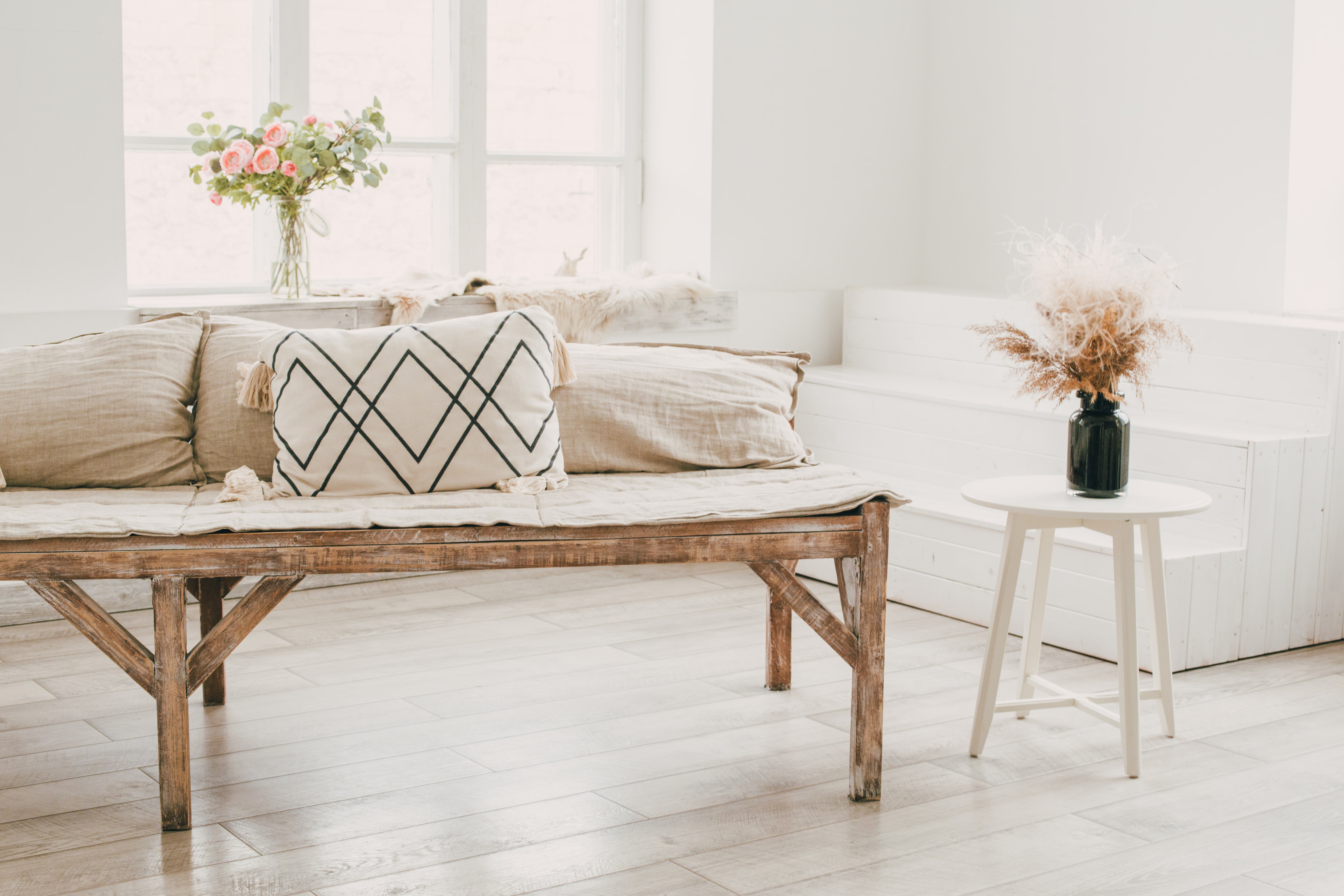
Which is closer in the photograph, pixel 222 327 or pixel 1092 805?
pixel 1092 805

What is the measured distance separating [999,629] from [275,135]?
2430 millimetres

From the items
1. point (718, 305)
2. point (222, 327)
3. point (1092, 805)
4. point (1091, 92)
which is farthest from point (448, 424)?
point (1091, 92)

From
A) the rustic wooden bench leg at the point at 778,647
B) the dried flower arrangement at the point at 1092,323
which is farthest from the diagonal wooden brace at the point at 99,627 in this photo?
the dried flower arrangement at the point at 1092,323

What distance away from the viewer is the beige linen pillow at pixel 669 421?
10.1ft

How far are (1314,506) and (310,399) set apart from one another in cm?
254

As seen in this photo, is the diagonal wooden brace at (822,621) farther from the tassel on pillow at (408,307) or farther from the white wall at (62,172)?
the white wall at (62,172)

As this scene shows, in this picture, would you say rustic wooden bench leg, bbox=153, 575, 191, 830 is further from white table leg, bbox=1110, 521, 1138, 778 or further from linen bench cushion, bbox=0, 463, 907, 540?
white table leg, bbox=1110, 521, 1138, 778

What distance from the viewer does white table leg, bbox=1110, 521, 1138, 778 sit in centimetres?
279

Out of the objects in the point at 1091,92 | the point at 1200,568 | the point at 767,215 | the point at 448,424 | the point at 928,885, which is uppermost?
the point at 1091,92

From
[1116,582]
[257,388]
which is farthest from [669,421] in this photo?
[1116,582]

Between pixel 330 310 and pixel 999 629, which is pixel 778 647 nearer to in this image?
pixel 999 629

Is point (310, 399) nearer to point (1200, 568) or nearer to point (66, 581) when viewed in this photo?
point (66, 581)

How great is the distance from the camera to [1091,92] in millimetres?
4637

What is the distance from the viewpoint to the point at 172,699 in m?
2.47
